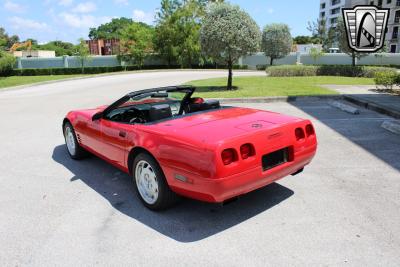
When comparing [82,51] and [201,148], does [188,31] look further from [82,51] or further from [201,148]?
[201,148]

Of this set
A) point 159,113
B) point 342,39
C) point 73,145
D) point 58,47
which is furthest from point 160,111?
point 58,47

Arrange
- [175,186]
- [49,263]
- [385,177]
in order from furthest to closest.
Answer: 1. [385,177]
2. [175,186]
3. [49,263]

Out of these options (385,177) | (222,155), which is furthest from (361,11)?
(222,155)

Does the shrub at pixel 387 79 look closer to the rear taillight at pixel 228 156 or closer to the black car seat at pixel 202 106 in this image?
the black car seat at pixel 202 106

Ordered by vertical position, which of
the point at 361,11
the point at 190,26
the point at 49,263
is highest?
the point at 190,26

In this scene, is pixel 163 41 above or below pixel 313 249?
above

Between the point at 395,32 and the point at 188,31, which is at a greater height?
the point at 395,32

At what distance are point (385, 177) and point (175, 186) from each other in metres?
2.98

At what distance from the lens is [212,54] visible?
15336mm

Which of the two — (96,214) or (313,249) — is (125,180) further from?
(313,249)

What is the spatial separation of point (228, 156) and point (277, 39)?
1198 inches

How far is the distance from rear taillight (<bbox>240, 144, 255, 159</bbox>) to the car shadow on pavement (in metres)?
0.76

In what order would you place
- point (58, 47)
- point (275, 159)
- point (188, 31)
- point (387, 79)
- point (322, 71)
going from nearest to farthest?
point (275, 159), point (387, 79), point (322, 71), point (188, 31), point (58, 47)

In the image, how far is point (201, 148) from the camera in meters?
3.16
